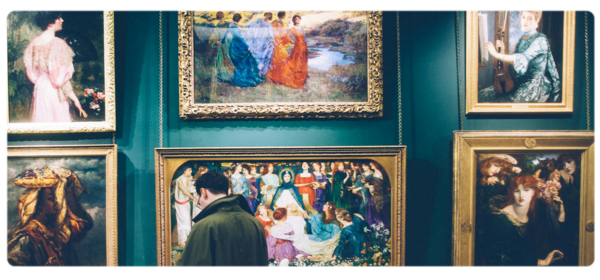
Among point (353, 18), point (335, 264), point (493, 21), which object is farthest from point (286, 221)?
point (493, 21)

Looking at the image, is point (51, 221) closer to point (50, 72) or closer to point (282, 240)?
point (50, 72)

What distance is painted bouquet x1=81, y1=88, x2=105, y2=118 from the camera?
97.4 inches

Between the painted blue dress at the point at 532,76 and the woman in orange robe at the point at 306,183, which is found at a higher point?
the painted blue dress at the point at 532,76

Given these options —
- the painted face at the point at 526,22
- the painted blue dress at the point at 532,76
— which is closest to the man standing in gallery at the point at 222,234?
the painted blue dress at the point at 532,76

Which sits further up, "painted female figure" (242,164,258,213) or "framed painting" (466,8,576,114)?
"framed painting" (466,8,576,114)

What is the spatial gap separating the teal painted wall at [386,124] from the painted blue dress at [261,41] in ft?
1.47

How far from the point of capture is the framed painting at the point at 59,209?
247 centimetres

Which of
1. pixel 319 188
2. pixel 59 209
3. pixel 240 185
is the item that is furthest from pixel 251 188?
pixel 59 209

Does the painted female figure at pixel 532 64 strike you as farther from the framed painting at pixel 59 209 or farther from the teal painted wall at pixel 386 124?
the framed painting at pixel 59 209

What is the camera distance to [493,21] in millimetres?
2471

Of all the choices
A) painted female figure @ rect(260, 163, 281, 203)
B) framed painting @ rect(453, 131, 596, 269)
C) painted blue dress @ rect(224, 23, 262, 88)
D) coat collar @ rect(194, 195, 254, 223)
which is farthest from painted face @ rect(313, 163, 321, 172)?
framed painting @ rect(453, 131, 596, 269)

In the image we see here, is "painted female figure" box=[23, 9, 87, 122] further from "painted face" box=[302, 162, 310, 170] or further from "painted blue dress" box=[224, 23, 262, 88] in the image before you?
"painted face" box=[302, 162, 310, 170]

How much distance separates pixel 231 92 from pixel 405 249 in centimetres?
175

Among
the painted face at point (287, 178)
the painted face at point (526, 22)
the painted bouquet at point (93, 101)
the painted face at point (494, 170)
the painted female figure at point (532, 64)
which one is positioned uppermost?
the painted face at point (526, 22)
